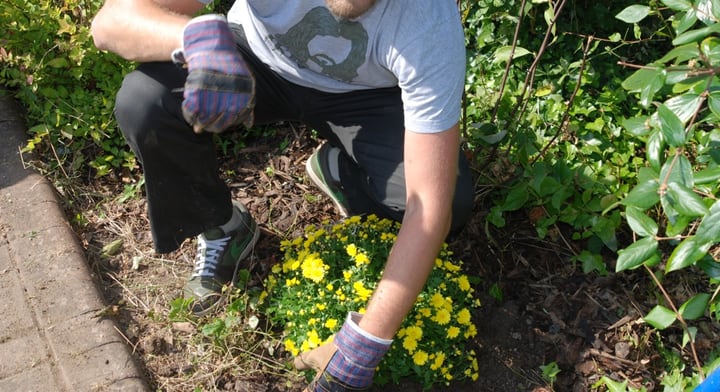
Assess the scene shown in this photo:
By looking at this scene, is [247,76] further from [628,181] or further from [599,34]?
[599,34]

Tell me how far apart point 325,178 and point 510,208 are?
76 centimetres

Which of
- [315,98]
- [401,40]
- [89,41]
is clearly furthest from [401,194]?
[89,41]

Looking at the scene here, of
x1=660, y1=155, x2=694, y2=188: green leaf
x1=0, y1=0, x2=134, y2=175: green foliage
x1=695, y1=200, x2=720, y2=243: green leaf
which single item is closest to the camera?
x1=695, y1=200, x2=720, y2=243: green leaf

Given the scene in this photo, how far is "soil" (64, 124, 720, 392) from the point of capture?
2479 millimetres

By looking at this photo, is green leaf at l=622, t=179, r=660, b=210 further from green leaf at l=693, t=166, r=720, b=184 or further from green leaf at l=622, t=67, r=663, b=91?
green leaf at l=622, t=67, r=663, b=91

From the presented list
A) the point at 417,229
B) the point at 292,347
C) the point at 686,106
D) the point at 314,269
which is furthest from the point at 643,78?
the point at 292,347

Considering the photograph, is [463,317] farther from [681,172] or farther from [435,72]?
[681,172]

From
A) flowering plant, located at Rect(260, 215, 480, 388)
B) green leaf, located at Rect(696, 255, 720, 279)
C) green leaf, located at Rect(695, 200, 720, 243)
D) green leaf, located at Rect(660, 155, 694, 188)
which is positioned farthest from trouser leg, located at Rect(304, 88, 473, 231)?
green leaf, located at Rect(695, 200, 720, 243)

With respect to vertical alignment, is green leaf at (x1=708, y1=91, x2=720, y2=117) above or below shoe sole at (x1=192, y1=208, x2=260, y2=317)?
above

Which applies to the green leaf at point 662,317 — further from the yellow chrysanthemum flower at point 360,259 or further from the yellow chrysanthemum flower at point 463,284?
the yellow chrysanthemum flower at point 360,259

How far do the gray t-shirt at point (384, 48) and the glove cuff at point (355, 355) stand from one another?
621 millimetres

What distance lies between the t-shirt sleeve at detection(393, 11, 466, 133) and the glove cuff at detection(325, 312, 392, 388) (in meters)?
0.62

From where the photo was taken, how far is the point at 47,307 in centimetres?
260

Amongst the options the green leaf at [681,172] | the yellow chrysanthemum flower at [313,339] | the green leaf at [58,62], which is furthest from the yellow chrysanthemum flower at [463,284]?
the green leaf at [58,62]
